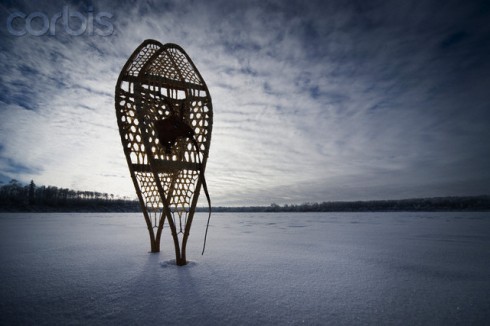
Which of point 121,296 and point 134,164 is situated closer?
point 121,296

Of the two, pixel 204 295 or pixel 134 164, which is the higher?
pixel 134 164

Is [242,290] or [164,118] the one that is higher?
[164,118]

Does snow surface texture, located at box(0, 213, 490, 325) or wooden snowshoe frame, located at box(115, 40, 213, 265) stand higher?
wooden snowshoe frame, located at box(115, 40, 213, 265)

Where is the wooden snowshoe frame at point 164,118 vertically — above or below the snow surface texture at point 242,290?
above

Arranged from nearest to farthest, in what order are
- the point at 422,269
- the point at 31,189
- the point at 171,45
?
the point at 422,269 < the point at 171,45 < the point at 31,189

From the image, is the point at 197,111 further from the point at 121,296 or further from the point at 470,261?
the point at 470,261

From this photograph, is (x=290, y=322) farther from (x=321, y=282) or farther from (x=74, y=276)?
(x=74, y=276)

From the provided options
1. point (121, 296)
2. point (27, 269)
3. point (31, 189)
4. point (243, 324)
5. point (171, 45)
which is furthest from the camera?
point (31, 189)

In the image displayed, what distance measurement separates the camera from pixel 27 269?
2262 mm

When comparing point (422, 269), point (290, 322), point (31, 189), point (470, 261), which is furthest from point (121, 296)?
point (31, 189)

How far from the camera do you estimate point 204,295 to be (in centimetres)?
163

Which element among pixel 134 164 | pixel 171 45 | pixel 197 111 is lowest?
pixel 134 164

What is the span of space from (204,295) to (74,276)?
132 centimetres

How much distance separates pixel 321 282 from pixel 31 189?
286 feet
